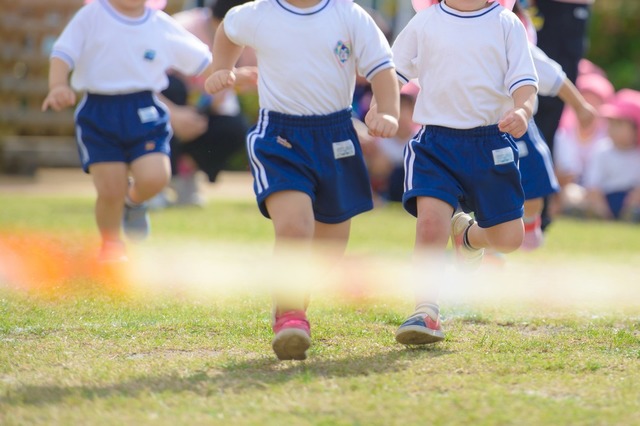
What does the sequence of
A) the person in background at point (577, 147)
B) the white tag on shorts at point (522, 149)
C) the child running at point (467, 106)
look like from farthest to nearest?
the person in background at point (577, 147) → the white tag on shorts at point (522, 149) → the child running at point (467, 106)

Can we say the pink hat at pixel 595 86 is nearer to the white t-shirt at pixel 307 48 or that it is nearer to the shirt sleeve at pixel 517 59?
the shirt sleeve at pixel 517 59

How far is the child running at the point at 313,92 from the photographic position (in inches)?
143

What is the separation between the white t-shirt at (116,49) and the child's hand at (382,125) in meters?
2.08

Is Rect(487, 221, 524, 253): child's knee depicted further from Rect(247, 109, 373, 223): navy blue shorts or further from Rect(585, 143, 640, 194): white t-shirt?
Rect(585, 143, 640, 194): white t-shirt

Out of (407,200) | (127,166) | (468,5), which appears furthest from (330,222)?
(127,166)

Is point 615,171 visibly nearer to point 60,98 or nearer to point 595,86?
point 595,86

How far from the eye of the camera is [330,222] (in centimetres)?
380

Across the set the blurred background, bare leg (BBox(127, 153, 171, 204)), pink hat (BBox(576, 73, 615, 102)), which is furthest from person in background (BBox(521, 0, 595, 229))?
the blurred background

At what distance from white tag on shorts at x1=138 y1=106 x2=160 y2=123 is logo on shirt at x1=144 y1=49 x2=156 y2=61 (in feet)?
0.82

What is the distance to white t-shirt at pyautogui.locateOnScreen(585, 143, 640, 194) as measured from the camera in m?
9.26

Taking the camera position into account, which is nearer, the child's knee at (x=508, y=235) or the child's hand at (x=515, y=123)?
the child's hand at (x=515, y=123)

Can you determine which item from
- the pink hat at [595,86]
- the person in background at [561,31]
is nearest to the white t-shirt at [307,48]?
the person in background at [561,31]

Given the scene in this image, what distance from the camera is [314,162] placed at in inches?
143

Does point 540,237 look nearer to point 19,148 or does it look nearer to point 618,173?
point 618,173
